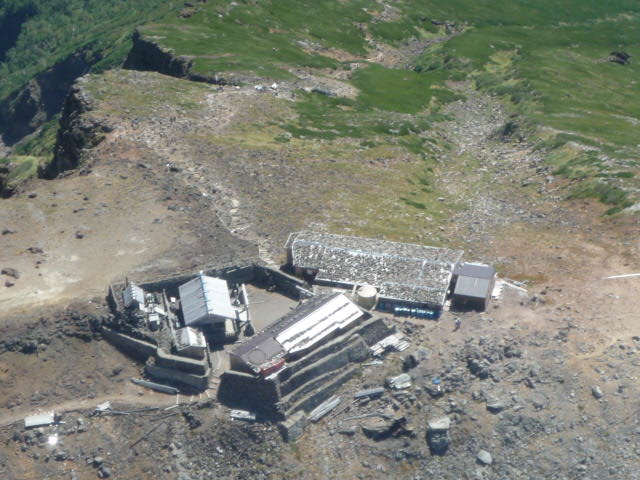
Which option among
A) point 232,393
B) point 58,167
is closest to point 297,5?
point 58,167

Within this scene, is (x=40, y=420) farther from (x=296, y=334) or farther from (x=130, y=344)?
(x=296, y=334)

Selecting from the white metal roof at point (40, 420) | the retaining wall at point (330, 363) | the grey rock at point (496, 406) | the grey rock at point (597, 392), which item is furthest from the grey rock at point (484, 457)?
the white metal roof at point (40, 420)

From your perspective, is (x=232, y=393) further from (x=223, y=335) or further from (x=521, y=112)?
(x=521, y=112)

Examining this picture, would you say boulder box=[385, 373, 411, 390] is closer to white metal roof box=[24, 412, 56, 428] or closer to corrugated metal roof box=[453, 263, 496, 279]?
corrugated metal roof box=[453, 263, 496, 279]

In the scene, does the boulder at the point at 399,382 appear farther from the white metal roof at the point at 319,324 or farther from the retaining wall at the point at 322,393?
the white metal roof at the point at 319,324

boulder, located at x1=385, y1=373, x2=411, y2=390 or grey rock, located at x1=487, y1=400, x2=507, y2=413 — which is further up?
boulder, located at x1=385, y1=373, x2=411, y2=390

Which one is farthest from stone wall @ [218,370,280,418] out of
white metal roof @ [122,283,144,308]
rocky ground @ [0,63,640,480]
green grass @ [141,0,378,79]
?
green grass @ [141,0,378,79]

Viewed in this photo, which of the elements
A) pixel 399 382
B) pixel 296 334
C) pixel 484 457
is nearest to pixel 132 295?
pixel 296 334
